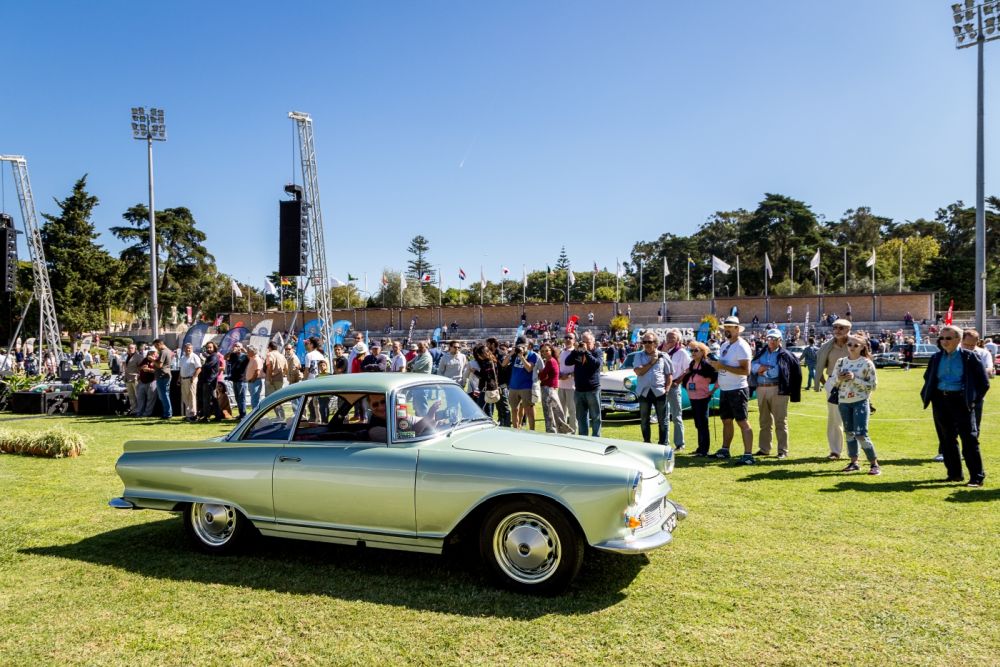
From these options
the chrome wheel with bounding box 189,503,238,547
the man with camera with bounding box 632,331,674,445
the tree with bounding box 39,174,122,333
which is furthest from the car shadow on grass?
the tree with bounding box 39,174,122,333

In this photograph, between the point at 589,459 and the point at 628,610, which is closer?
the point at 628,610

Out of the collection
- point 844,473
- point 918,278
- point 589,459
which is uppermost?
point 918,278

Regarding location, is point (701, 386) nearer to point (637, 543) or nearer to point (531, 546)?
point (637, 543)

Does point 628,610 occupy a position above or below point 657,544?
below

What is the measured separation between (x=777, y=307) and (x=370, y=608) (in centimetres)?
6476

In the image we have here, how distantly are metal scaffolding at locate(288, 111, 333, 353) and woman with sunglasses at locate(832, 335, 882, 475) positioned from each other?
19.8 meters

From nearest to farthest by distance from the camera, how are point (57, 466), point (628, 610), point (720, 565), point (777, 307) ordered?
point (628, 610)
point (720, 565)
point (57, 466)
point (777, 307)

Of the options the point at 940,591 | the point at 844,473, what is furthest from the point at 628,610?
the point at 844,473

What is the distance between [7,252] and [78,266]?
4102 centimetres

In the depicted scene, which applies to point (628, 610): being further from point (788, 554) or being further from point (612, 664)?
point (788, 554)

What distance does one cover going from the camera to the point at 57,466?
30.4 feet

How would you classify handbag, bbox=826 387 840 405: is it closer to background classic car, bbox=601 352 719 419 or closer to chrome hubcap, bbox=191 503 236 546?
background classic car, bbox=601 352 719 419

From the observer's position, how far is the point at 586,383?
395 inches

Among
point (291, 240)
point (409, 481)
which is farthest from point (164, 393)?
point (409, 481)
